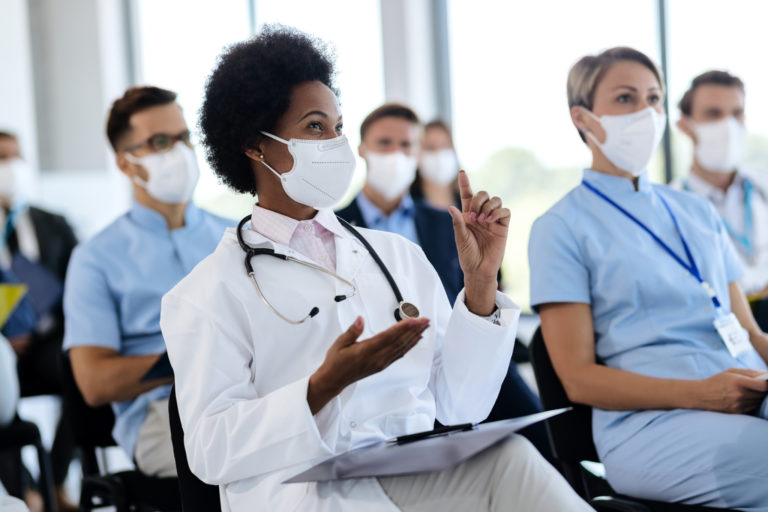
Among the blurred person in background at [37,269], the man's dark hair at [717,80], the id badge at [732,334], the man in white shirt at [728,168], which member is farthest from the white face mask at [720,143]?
the blurred person in background at [37,269]

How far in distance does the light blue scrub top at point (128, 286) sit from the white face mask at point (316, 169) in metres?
0.86

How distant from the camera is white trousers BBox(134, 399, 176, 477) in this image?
1.98 meters

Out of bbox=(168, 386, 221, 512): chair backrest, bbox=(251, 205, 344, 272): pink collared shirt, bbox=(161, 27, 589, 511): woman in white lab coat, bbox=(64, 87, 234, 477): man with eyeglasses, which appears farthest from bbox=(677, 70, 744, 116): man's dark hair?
bbox=(168, 386, 221, 512): chair backrest

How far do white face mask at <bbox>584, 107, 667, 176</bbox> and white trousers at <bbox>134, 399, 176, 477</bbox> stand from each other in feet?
4.10

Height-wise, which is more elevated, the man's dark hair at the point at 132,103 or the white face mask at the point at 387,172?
the man's dark hair at the point at 132,103

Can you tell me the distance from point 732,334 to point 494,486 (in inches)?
31.7

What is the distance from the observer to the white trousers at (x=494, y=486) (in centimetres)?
113

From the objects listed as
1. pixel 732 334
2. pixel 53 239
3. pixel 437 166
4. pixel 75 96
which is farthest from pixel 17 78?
pixel 732 334

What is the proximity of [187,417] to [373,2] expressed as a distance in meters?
4.70

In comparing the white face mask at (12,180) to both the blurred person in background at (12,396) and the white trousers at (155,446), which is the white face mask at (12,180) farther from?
the white trousers at (155,446)

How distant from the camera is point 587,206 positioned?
6.07ft

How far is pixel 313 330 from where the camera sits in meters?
1.35

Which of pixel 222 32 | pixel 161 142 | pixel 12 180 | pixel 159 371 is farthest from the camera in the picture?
pixel 222 32

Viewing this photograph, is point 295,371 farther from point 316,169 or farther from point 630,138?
point 630,138
